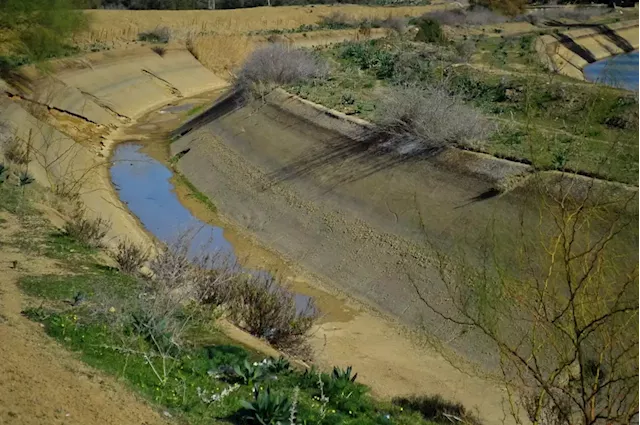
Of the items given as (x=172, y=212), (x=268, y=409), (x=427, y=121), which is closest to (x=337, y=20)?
(x=172, y=212)

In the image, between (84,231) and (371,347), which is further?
(84,231)

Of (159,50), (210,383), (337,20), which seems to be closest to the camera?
(210,383)

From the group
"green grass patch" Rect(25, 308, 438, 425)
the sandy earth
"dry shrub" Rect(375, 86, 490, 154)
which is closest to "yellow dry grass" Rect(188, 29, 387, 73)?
the sandy earth

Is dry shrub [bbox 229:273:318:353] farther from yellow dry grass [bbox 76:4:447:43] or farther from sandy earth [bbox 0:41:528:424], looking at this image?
yellow dry grass [bbox 76:4:447:43]

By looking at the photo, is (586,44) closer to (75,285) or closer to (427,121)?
(427,121)

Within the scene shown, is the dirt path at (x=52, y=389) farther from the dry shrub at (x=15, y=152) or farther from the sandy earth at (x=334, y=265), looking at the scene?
the dry shrub at (x=15, y=152)

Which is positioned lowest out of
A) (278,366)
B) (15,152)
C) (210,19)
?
(210,19)
